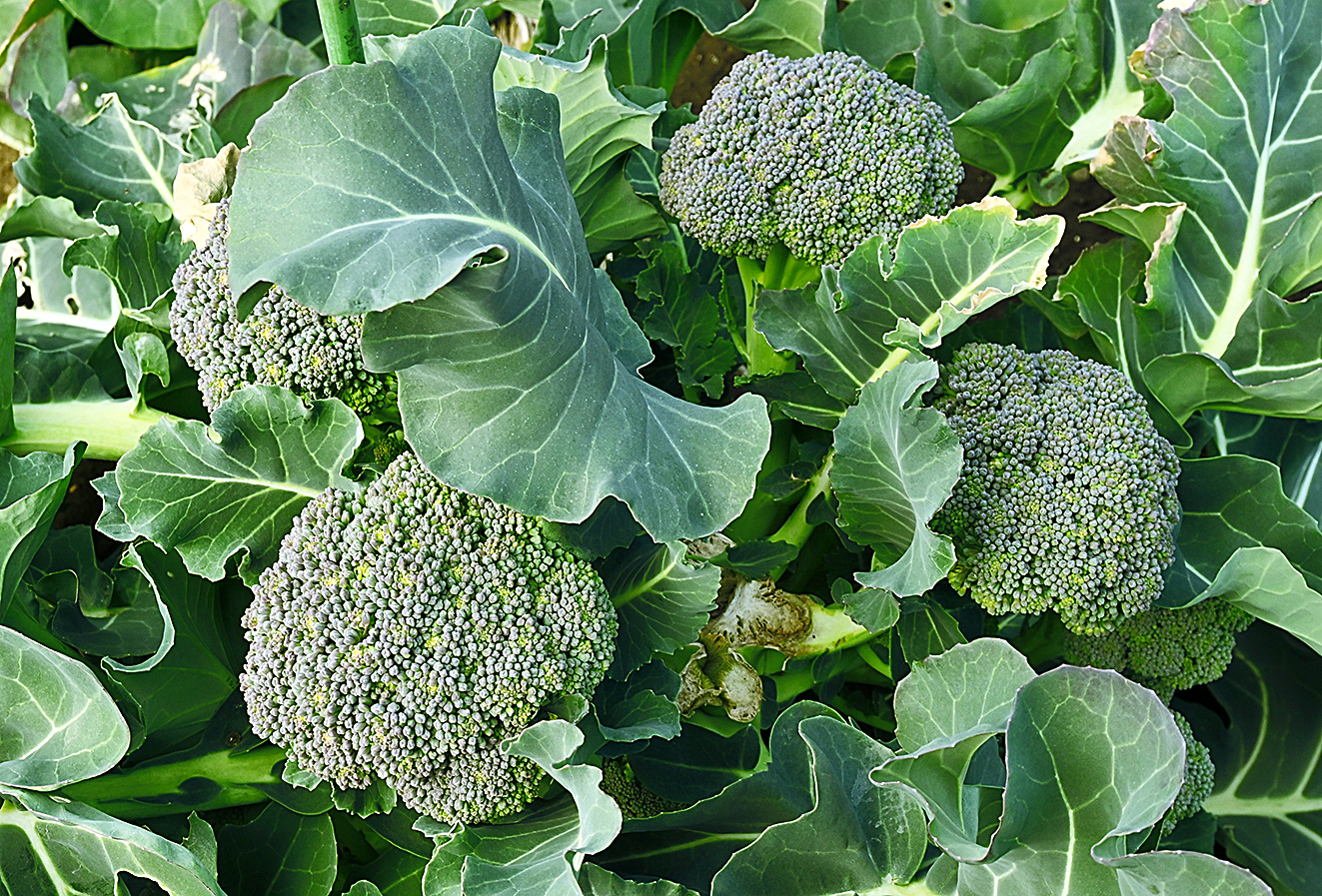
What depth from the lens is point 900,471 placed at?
71cm

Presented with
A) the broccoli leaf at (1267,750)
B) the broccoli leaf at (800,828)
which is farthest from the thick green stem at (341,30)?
the broccoli leaf at (1267,750)

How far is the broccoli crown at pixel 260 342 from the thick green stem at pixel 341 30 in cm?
14

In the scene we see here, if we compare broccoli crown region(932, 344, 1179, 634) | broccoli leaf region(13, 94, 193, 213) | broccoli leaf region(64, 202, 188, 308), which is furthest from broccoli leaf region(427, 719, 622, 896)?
broccoli leaf region(13, 94, 193, 213)

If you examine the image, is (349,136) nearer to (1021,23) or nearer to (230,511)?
(230,511)

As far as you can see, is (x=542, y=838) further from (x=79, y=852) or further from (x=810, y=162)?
(x=810, y=162)

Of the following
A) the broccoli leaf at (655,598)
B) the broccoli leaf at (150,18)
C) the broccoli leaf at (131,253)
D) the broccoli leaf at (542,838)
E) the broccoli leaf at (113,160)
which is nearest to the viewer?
the broccoli leaf at (542,838)

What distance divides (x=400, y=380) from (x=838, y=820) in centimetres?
44

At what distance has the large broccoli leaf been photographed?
51cm

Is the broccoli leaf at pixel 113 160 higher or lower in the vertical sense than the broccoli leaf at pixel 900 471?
higher

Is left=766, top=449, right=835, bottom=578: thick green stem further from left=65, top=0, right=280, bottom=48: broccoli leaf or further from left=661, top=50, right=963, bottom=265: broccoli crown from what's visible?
left=65, top=0, right=280, bottom=48: broccoli leaf

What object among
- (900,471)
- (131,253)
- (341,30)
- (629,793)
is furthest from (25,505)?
(900,471)

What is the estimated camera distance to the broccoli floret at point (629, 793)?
87cm

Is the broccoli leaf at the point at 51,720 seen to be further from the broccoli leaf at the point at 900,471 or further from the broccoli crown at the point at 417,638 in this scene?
the broccoli leaf at the point at 900,471

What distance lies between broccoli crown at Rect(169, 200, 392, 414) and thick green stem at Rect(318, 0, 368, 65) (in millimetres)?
145
